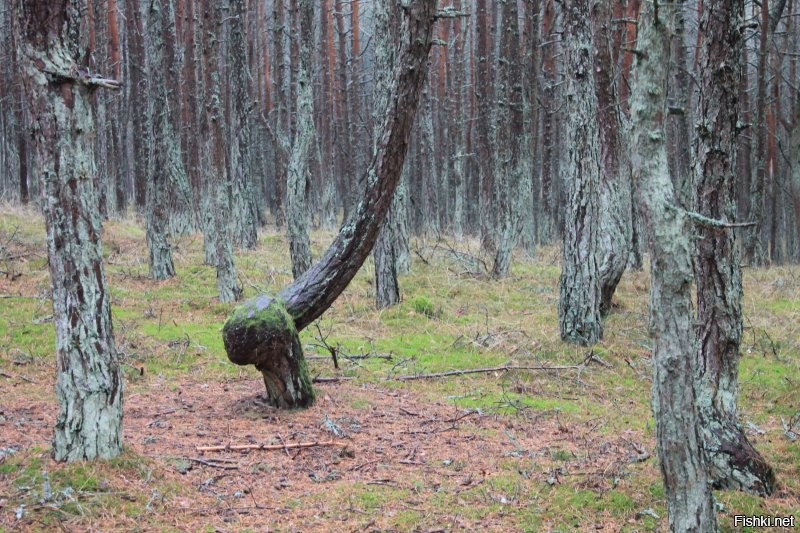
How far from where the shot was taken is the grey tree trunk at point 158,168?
12.3m

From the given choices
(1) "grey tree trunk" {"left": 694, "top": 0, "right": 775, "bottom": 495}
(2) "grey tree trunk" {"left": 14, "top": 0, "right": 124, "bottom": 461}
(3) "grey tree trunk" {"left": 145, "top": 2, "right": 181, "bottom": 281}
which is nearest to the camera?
(2) "grey tree trunk" {"left": 14, "top": 0, "right": 124, "bottom": 461}

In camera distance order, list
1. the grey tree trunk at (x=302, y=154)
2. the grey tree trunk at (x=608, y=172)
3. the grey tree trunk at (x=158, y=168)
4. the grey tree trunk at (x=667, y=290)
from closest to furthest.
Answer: the grey tree trunk at (x=667, y=290) < the grey tree trunk at (x=608, y=172) < the grey tree trunk at (x=302, y=154) < the grey tree trunk at (x=158, y=168)

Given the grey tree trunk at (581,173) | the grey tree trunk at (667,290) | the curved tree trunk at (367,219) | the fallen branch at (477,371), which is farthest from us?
the grey tree trunk at (581,173)

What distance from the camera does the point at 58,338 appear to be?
4.27 meters

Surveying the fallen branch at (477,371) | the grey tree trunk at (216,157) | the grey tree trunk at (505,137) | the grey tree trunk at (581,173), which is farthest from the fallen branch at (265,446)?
the grey tree trunk at (505,137)

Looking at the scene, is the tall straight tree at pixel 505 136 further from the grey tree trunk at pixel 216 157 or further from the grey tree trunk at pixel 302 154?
the grey tree trunk at pixel 216 157

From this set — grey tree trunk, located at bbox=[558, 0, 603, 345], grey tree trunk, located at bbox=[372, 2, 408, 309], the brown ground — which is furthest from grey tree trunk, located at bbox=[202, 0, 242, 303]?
grey tree trunk, located at bbox=[558, 0, 603, 345]

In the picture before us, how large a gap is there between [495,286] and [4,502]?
9.45 m

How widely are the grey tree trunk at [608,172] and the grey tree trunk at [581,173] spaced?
3.24ft

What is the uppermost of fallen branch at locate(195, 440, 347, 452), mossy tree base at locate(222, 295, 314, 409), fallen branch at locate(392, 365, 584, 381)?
mossy tree base at locate(222, 295, 314, 409)

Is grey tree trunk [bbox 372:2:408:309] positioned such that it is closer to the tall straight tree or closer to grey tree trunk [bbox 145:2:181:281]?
the tall straight tree

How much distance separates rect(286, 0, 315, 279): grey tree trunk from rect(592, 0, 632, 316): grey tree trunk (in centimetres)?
467

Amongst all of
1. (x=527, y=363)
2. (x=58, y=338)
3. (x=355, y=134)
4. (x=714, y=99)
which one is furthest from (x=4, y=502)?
(x=355, y=134)

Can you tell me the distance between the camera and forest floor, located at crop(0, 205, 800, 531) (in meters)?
4.32
